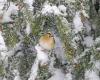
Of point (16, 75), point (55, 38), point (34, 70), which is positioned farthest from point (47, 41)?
point (16, 75)

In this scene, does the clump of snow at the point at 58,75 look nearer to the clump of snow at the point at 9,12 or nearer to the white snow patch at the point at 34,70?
the white snow patch at the point at 34,70

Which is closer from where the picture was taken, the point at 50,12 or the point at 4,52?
the point at 50,12

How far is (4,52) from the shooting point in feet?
4.22

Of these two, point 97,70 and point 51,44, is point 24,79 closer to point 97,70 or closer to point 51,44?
point 51,44

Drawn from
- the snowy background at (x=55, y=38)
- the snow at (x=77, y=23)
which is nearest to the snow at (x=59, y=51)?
the snowy background at (x=55, y=38)

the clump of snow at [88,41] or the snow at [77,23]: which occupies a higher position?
the snow at [77,23]

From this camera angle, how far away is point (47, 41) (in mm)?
1257

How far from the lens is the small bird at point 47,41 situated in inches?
48.8

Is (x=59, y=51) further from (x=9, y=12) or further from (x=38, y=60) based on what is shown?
(x=9, y=12)

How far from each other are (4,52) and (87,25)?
1.61 ft

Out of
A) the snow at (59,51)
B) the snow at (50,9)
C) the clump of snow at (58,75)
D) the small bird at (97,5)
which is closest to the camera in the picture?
the snow at (50,9)

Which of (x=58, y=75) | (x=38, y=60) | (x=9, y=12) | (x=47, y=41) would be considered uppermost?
(x=9, y=12)

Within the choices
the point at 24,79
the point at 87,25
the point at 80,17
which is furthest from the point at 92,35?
the point at 24,79

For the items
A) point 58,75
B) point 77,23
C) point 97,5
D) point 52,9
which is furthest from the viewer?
point 97,5
